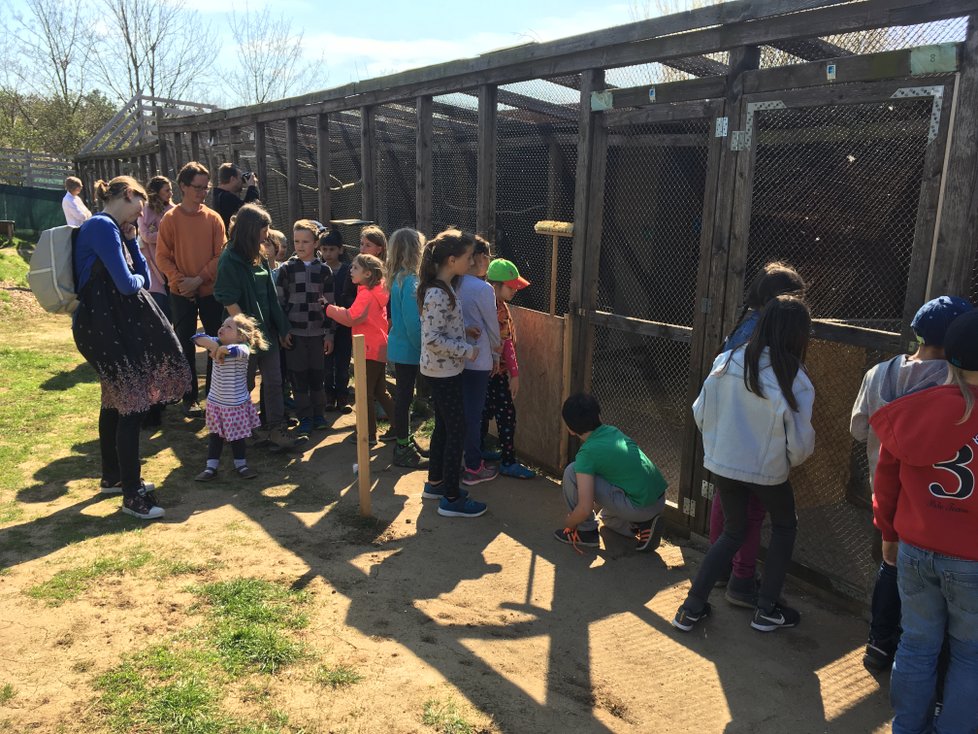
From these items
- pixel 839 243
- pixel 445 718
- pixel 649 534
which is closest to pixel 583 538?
pixel 649 534

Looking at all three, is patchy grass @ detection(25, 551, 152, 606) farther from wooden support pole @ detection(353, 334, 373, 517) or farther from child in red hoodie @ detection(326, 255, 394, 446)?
child in red hoodie @ detection(326, 255, 394, 446)

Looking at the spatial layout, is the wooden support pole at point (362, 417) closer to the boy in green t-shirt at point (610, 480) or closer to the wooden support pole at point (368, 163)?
the boy in green t-shirt at point (610, 480)

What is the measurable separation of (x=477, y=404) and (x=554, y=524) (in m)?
0.90

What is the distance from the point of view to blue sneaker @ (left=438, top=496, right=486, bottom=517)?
178 inches

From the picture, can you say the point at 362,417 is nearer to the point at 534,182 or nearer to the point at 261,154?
the point at 534,182

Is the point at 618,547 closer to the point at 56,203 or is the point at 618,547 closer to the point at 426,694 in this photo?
the point at 426,694

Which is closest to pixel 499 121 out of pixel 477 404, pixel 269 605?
pixel 477 404

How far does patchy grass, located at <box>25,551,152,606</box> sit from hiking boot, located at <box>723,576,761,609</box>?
9.89 ft

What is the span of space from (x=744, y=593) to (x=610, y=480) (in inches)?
34.6

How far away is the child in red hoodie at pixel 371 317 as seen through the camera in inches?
211

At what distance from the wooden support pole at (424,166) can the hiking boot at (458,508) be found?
2884mm

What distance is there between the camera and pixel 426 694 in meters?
2.79

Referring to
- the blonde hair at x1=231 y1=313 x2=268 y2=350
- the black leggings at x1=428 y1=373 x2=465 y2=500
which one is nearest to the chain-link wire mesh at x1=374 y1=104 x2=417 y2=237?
the blonde hair at x1=231 y1=313 x2=268 y2=350

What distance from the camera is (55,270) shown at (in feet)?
12.8
